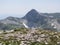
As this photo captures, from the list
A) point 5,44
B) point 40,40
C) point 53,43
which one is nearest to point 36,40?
point 40,40

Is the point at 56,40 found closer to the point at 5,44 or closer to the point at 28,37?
the point at 28,37

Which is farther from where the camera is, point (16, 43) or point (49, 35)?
point (49, 35)

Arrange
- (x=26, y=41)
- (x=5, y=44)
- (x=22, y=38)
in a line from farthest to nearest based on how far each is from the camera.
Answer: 1. (x=22, y=38)
2. (x=26, y=41)
3. (x=5, y=44)

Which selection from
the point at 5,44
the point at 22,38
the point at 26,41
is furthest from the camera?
the point at 22,38

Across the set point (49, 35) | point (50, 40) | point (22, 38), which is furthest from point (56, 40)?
point (22, 38)

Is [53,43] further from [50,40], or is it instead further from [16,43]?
[16,43]

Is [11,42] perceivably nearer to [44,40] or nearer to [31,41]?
[31,41]

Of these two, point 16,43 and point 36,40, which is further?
point 36,40
